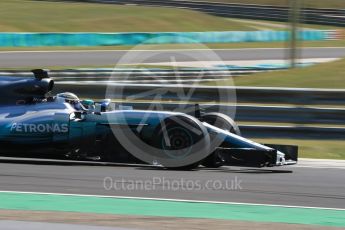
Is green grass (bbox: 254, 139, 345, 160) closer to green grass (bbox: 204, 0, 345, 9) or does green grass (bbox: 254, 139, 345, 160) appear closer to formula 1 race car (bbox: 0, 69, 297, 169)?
formula 1 race car (bbox: 0, 69, 297, 169)

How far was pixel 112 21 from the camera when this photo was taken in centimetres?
3400

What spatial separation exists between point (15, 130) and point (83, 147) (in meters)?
0.78

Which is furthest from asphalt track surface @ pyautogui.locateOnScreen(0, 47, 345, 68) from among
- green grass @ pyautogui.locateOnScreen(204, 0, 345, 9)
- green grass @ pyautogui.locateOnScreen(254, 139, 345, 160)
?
green grass @ pyautogui.locateOnScreen(204, 0, 345, 9)

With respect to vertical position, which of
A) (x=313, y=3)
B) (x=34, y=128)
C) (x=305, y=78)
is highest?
(x=313, y=3)

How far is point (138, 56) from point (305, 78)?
1237cm

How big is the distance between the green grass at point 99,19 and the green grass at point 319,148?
859 inches

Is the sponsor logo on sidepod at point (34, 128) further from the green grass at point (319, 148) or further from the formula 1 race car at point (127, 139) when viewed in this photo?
the green grass at point (319, 148)

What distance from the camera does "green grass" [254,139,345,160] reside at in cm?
982

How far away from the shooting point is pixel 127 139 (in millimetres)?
7859

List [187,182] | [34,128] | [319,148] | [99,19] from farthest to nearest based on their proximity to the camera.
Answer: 1. [99,19]
2. [319,148]
3. [34,128]
4. [187,182]

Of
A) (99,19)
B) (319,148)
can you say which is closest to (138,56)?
(99,19)

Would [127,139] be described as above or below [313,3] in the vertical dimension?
below

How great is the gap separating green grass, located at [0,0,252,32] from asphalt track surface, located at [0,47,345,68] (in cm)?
498

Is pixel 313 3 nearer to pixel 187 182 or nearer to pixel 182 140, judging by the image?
pixel 182 140
